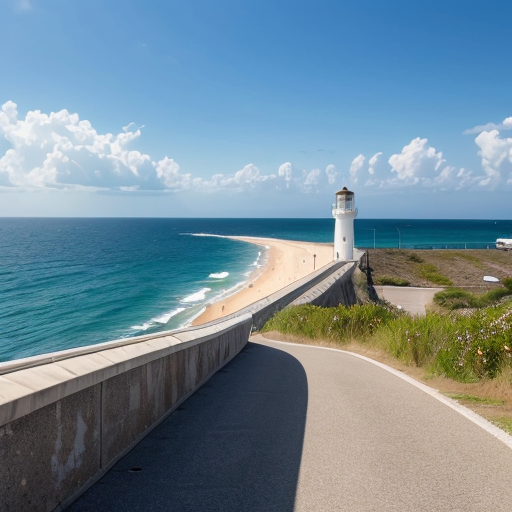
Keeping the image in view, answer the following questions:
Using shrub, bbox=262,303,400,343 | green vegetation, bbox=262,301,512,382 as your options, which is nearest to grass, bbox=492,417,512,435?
green vegetation, bbox=262,301,512,382

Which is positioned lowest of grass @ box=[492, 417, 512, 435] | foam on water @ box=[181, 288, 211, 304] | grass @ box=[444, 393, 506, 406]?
foam on water @ box=[181, 288, 211, 304]

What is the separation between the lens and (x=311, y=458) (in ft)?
14.2

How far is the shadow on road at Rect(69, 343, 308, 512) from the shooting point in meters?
3.50

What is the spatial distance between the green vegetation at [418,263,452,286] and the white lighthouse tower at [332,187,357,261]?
14.9 meters

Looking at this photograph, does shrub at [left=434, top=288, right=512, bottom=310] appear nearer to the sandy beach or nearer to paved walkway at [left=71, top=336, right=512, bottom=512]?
the sandy beach

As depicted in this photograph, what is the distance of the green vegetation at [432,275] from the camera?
176ft

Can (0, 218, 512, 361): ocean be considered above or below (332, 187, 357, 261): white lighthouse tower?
below

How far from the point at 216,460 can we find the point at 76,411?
1.39 metres

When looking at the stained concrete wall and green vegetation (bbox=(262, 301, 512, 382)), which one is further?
green vegetation (bbox=(262, 301, 512, 382))

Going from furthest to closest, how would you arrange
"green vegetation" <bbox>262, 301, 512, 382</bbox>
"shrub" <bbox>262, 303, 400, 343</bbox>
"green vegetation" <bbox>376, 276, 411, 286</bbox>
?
"green vegetation" <bbox>376, 276, 411, 286</bbox> < "shrub" <bbox>262, 303, 400, 343</bbox> < "green vegetation" <bbox>262, 301, 512, 382</bbox>

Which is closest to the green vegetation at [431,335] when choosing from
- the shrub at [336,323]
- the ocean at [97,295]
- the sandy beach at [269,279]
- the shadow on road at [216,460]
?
the shrub at [336,323]

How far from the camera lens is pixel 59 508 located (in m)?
3.26

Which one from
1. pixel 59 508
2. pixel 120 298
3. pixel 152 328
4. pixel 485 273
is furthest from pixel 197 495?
pixel 485 273

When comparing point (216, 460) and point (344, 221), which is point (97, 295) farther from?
point (216, 460)
